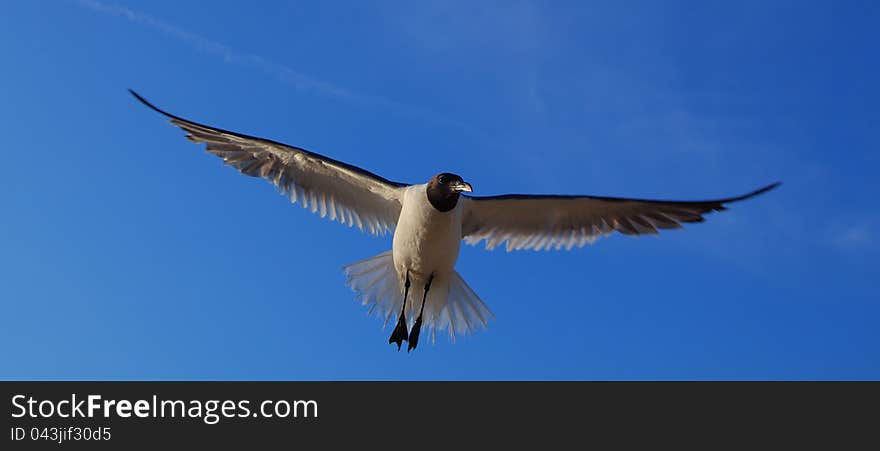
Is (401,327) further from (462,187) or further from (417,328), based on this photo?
(462,187)

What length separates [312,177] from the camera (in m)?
7.53

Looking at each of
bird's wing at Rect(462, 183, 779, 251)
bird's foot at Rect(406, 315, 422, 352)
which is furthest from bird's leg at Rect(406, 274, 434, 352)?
bird's wing at Rect(462, 183, 779, 251)

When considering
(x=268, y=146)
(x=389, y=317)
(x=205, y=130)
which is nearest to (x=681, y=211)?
(x=389, y=317)

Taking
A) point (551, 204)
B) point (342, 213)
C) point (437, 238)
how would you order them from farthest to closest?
point (342, 213), point (551, 204), point (437, 238)

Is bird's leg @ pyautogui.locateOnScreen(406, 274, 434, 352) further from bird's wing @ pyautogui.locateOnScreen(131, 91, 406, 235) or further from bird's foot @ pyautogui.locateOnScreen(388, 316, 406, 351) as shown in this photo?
bird's wing @ pyautogui.locateOnScreen(131, 91, 406, 235)

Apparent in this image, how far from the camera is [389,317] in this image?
24.3ft

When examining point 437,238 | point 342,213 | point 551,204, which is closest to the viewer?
point 437,238

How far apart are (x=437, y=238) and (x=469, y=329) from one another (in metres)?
1.18

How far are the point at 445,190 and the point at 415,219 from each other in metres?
0.33

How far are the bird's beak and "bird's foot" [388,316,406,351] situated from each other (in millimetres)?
1274

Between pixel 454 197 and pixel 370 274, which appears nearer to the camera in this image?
pixel 454 197

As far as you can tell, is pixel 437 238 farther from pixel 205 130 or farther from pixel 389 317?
pixel 205 130

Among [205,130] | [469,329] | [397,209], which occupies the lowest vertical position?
[469,329]

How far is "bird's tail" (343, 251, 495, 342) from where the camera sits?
24.1ft
